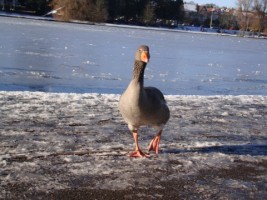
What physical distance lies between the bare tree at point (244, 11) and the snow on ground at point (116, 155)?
7151 cm

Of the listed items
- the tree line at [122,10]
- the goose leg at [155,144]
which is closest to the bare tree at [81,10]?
the tree line at [122,10]

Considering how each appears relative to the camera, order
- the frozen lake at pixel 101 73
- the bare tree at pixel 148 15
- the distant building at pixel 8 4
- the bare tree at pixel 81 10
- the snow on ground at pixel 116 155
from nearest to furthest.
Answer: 1. the snow on ground at pixel 116 155
2. the frozen lake at pixel 101 73
3. the bare tree at pixel 81 10
4. the distant building at pixel 8 4
5. the bare tree at pixel 148 15

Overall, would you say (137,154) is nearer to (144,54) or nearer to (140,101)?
(140,101)

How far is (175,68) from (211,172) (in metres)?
10.6

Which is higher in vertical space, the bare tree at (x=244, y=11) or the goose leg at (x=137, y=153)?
the bare tree at (x=244, y=11)

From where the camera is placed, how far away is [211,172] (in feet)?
13.0

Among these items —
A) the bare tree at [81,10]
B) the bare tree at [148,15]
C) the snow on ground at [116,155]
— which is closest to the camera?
the snow on ground at [116,155]

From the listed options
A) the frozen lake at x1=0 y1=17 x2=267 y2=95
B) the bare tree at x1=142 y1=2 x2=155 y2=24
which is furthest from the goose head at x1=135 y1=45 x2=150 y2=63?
the bare tree at x1=142 y1=2 x2=155 y2=24

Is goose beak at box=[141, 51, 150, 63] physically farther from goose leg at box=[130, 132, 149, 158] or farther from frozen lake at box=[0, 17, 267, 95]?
frozen lake at box=[0, 17, 267, 95]

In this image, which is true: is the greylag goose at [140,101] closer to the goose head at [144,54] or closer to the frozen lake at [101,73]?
the goose head at [144,54]

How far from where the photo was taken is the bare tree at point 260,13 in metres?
74.1

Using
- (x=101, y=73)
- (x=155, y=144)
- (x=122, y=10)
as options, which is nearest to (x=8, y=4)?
(x=122, y=10)

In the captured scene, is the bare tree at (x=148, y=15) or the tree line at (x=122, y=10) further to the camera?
the bare tree at (x=148, y=15)

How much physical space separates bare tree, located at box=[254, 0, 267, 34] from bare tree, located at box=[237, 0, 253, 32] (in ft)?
4.04
